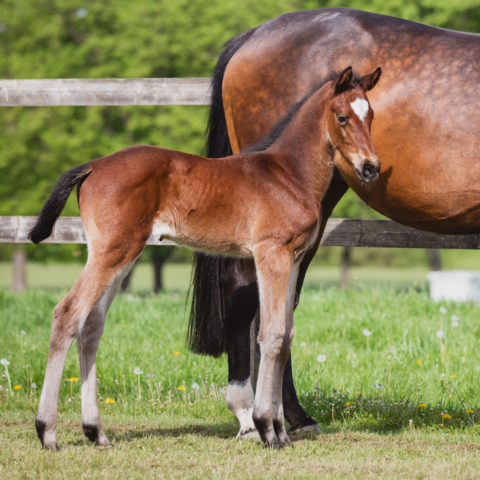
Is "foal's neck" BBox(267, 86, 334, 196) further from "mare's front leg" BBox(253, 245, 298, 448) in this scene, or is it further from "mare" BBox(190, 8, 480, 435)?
"mare's front leg" BBox(253, 245, 298, 448)

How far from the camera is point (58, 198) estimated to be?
299cm

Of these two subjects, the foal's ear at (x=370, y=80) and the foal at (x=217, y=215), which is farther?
the foal's ear at (x=370, y=80)

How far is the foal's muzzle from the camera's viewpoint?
3016 mm

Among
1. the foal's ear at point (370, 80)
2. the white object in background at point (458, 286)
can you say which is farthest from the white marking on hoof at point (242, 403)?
the white object in background at point (458, 286)

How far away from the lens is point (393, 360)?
5.39 m

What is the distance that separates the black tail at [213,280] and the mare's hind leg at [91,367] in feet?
3.40

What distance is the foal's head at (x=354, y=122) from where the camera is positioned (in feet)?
10.00

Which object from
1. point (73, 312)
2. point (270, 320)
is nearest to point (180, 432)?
point (270, 320)

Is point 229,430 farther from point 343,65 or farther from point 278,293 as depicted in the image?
point 343,65

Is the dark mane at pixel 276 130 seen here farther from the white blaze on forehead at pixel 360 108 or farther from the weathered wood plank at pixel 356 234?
the weathered wood plank at pixel 356 234

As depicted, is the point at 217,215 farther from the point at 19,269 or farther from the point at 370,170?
the point at 19,269

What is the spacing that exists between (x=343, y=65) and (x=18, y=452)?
107 inches

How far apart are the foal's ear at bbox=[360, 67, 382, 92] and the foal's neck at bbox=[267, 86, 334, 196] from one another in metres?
0.19

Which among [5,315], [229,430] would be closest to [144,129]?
[5,315]
